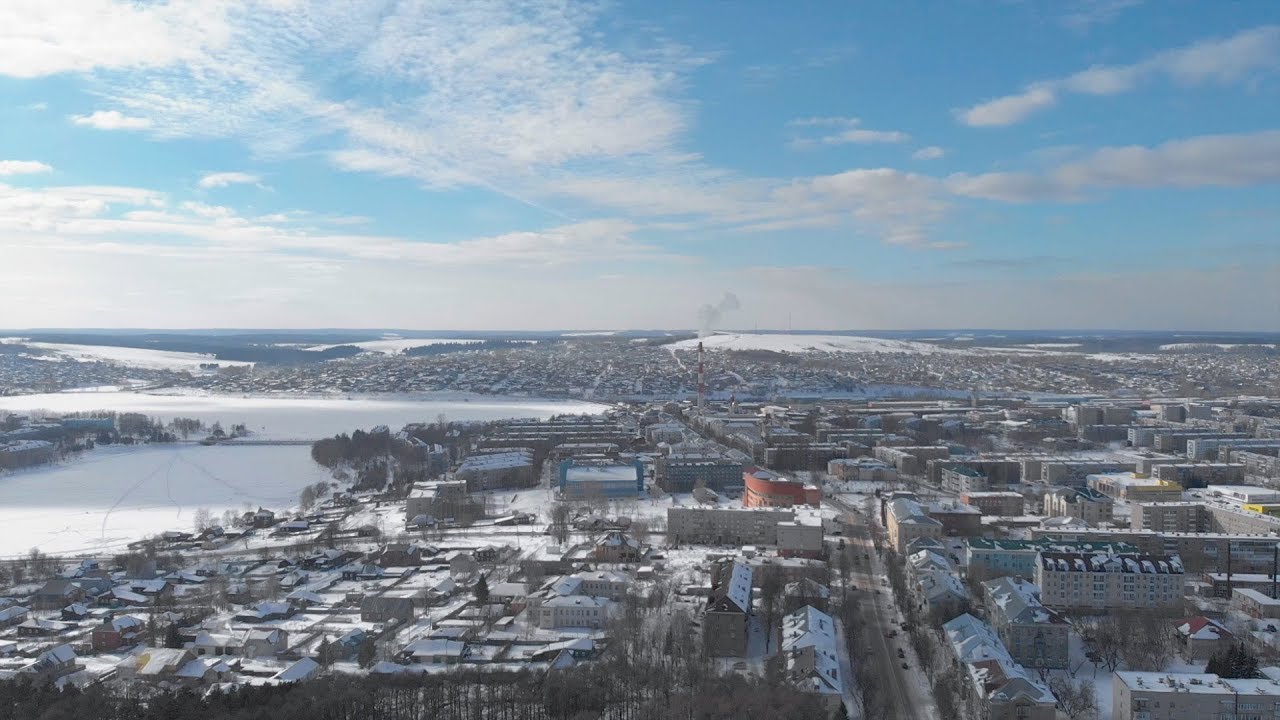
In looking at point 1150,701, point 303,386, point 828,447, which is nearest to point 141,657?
point 1150,701

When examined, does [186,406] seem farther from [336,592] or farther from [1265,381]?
[1265,381]

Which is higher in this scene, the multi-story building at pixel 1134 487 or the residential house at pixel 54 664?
the multi-story building at pixel 1134 487

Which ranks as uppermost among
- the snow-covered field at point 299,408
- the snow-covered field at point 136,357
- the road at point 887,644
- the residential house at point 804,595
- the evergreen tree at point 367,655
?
the snow-covered field at point 136,357

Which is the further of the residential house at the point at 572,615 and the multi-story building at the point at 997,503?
the multi-story building at the point at 997,503

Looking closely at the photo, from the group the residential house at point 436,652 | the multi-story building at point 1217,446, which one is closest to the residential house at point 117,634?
the residential house at point 436,652

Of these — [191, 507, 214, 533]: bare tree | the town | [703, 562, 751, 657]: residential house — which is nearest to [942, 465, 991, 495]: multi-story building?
the town

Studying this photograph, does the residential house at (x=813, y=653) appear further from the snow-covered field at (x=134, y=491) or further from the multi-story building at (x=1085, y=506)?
the snow-covered field at (x=134, y=491)
